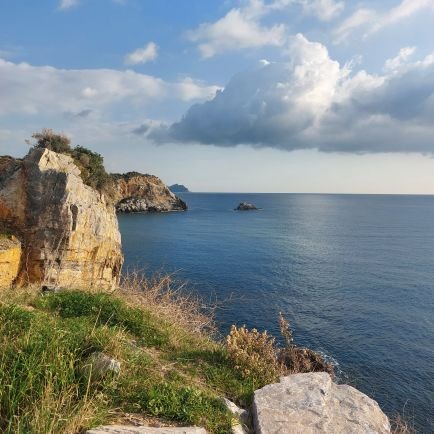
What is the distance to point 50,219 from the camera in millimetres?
19609

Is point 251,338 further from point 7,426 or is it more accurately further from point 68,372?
point 7,426

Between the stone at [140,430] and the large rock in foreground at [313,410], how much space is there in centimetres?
126

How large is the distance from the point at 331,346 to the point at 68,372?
24912mm

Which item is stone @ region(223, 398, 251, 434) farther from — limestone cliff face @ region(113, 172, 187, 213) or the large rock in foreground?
limestone cliff face @ region(113, 172, 187, 213)

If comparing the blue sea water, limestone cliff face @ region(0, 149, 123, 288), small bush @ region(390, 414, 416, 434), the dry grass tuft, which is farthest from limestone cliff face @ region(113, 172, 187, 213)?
the dry grass tuft

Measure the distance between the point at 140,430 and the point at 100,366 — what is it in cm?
137

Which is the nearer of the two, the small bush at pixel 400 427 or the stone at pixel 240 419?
the stone at pixel 240 419

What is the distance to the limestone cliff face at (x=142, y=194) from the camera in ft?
431

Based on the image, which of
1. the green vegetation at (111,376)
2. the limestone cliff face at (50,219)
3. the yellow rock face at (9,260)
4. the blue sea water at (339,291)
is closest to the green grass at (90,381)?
the green vegetation at (111,376)

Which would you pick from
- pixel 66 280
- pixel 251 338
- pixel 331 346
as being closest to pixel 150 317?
pixel 251 338

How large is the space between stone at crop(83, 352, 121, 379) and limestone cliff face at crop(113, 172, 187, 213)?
410 feet

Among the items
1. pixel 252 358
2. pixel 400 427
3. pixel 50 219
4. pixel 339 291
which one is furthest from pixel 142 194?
pixel 252 358

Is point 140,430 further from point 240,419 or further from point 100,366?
point 240,419

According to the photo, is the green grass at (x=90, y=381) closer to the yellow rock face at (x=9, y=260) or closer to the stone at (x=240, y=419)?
the stone at (x=240, y=419)
